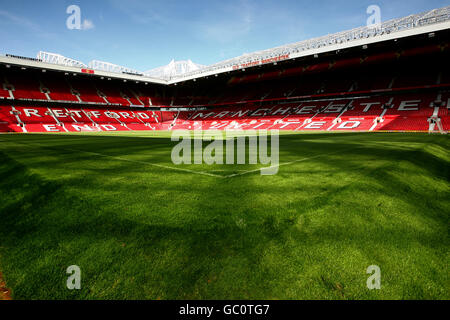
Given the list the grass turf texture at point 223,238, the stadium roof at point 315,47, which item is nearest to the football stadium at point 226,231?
the grass turf texture at point 223,238

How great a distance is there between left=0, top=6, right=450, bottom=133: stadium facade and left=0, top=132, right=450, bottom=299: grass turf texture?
86.0ft

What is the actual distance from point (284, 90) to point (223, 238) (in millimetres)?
41069

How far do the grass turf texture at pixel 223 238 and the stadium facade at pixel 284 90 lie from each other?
86.0ft

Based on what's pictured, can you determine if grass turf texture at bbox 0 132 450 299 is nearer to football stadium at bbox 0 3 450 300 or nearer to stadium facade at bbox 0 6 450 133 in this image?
football stadium at bbox 0 3 450 300

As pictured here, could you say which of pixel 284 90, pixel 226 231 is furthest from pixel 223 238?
pixel 284 90

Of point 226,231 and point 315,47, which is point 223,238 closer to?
point 226,231

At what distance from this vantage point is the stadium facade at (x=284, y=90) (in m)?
25.0

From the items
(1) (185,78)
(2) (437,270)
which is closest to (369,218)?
(2) (437,270)

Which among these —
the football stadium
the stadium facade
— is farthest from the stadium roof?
the football stadium

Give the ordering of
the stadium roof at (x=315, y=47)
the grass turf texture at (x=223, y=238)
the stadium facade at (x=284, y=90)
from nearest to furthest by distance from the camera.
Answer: the grass turf texture at (x=223, y=238) < the stadium roof at (x=315, y=47) < the stadium facade at (x=284, y=90)

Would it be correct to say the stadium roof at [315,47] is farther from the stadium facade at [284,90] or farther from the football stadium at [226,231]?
the football stadium at [226,231]

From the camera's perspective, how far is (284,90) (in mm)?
39188

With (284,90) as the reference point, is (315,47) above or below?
above
